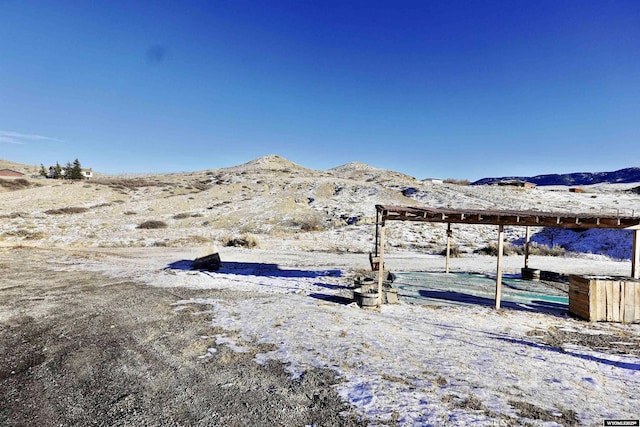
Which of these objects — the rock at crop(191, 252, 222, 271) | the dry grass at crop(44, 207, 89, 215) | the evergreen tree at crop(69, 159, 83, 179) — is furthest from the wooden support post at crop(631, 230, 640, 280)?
the evergreen tree at crop(69, 159, 83, 179)

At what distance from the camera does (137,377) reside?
669 cm

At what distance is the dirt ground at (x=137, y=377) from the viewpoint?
17.9ft

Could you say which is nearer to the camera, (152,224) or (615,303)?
(615,303)

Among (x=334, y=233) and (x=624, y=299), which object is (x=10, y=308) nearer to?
(x=624, y=299)

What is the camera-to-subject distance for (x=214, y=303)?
39.8ft

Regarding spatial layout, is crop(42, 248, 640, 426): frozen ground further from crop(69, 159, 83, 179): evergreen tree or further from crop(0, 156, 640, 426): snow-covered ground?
crop(69, 159, 83, 179): evergreen tree

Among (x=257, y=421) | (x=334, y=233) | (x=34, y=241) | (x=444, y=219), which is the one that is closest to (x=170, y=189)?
(x=34, y=241)

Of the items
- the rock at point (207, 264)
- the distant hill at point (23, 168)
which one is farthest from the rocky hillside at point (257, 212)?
the distant hill at point (23, 168)

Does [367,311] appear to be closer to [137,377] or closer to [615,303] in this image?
[137,377]

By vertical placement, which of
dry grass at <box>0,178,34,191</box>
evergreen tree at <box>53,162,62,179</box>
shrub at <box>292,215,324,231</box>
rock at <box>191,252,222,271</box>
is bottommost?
rock at <box>191,252,222,271</box>

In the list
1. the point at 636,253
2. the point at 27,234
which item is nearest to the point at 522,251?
the point at 636,253

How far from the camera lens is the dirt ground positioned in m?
5.45

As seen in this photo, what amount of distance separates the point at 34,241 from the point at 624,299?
38.3 metres

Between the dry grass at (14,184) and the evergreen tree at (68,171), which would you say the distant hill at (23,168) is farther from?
the dry grass at (14,184)
